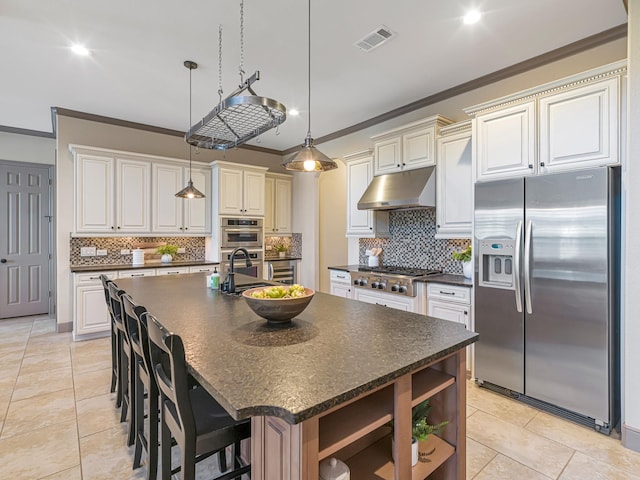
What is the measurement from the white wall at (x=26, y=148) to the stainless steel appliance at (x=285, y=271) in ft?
13.3

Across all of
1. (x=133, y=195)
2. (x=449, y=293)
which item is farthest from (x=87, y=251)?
(x=449, y=293)

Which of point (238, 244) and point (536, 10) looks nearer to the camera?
point (536, 10)

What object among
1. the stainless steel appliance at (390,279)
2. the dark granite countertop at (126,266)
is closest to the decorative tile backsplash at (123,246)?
the dark granite countertop at (126,266)

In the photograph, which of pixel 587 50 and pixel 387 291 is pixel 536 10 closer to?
pixel 587 50

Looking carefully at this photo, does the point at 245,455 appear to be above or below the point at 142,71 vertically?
below

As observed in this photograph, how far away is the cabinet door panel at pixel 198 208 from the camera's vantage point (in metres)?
5.16

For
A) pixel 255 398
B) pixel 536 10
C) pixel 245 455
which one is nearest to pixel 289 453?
pixel 255 398

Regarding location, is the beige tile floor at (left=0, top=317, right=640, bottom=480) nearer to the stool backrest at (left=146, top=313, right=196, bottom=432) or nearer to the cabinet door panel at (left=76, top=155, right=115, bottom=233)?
the stool backrest at (left=146, top=313, right=196, bottom=432)

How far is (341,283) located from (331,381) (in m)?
3.34

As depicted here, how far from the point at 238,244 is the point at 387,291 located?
8.98ft

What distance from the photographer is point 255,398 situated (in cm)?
94

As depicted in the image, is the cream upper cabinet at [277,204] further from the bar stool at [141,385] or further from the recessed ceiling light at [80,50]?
the bar stool at [141,385]

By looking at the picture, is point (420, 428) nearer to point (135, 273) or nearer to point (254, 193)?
point (135, 273)

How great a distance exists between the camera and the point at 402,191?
3750mm
